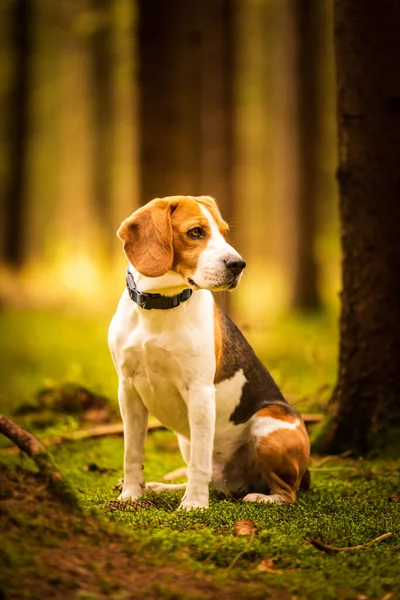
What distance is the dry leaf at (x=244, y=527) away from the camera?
4086mm

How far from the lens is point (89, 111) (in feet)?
84.8

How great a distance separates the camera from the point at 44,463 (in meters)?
3.73

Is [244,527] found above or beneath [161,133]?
beneath

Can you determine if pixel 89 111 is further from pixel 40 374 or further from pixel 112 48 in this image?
pixel 40 374

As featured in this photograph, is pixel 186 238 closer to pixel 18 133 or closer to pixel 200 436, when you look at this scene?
pixel 200 436

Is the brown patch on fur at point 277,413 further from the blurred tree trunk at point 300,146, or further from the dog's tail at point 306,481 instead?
the blurred tree trunk at point 300,146

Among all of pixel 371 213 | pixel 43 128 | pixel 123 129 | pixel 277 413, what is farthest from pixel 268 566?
pixel 43 128

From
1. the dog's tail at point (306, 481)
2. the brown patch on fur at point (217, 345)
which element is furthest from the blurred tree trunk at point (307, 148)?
the brown patch on fur at point (217, 345)

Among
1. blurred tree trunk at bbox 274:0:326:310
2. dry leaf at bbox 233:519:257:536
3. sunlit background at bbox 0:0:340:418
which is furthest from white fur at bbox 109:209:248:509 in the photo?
blurred tree trunk at bbox 274:0:326:310

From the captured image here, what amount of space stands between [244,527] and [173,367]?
1031mm

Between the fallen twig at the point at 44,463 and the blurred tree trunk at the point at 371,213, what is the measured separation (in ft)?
9.95

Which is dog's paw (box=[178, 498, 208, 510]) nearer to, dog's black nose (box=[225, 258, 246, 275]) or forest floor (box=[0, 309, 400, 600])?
forest floor (box=[0, 309, 400, 600])

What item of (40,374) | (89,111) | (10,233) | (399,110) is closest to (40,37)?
(89,111)

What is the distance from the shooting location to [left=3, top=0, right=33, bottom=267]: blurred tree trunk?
821 inches
